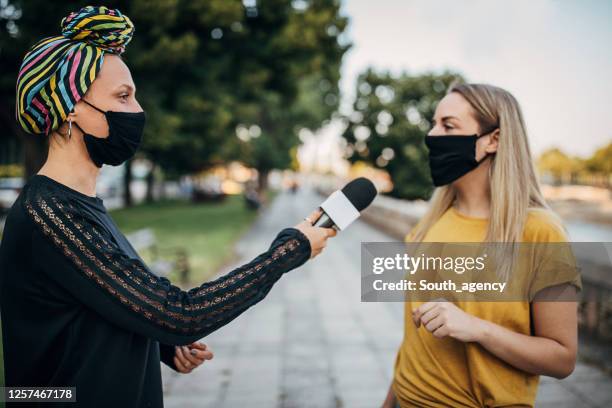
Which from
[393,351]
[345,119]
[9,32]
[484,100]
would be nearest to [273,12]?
[9,32]

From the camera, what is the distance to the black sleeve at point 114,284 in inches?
51.8

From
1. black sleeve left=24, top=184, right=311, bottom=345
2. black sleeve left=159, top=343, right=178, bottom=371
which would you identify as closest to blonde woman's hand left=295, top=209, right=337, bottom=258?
black sleeve left=24, top=184, right=311, bottom=345

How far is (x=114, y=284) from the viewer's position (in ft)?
4.32

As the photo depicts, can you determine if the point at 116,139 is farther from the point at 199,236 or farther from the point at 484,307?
the point at 199,236

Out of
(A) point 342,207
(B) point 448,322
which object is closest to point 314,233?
(A) point 342,207

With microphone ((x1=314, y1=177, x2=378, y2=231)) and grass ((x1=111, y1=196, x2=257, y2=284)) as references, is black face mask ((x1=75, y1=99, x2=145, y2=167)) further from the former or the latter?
grass ((x1=111, y1=196, x2=257, y2=284))

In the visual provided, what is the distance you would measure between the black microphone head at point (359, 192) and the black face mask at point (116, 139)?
0.76 metres

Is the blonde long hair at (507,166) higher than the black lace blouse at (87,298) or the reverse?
higher

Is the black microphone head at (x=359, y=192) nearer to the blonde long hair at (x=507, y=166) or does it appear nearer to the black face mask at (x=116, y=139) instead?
the blonde long hair at (x=507, y=166)

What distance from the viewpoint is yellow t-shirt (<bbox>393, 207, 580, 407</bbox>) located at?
1631 mm

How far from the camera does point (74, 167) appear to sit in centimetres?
152

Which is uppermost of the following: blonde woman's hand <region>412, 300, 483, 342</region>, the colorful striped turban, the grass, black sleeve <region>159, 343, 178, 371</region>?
the colorful striped turban

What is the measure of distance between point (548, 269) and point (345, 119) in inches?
802

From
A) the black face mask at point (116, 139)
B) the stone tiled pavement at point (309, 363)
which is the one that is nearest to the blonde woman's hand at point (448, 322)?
the black face mask at point (116, 139)
